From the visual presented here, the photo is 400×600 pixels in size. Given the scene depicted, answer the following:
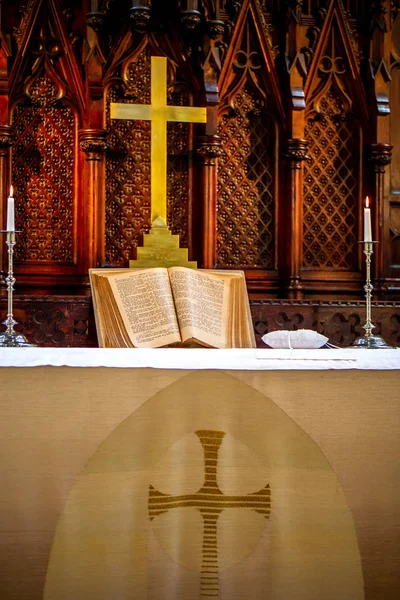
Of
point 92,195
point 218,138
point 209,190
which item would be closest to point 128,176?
point 92,195

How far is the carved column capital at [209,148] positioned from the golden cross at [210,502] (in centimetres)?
387

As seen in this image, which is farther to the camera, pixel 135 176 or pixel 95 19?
pixel 135 176

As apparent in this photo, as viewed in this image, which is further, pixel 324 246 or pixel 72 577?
pixel 324 246

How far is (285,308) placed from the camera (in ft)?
17.5

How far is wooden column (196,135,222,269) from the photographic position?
6121 mm

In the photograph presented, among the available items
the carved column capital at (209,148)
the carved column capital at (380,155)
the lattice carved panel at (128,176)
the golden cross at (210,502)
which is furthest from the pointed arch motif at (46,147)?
the golden cross at (210,502)

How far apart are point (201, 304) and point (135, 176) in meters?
1.84

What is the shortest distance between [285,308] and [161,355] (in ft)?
9.02

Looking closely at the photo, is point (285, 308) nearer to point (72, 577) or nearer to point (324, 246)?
point (324, 246)

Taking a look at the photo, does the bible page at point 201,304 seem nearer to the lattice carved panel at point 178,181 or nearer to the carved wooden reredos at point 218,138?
the carved wooden reredos at point 218,138

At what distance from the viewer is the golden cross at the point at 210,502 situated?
250cm

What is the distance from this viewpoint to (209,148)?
20.1ft

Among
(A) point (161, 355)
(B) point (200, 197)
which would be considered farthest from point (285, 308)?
(A) point (161, 355)

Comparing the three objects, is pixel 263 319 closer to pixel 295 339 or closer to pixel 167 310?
pixel 167 310
